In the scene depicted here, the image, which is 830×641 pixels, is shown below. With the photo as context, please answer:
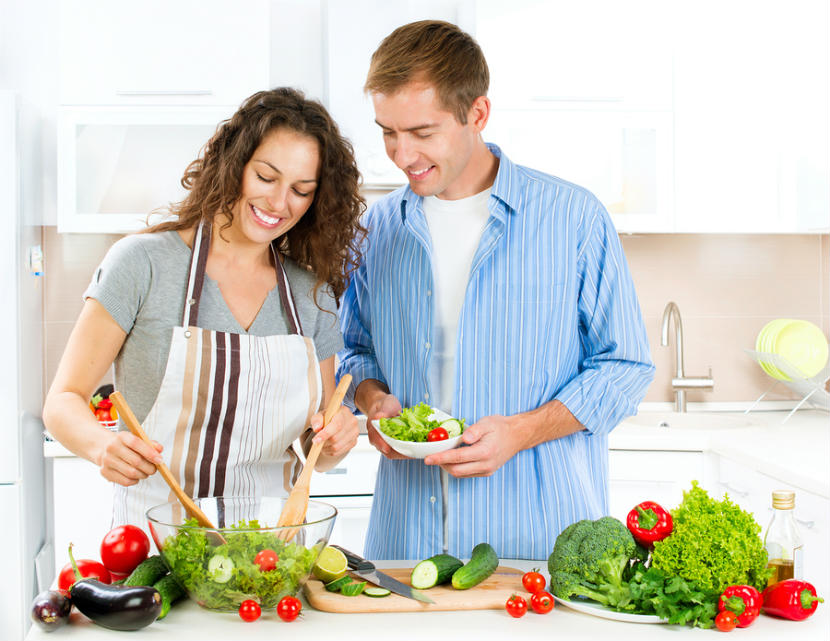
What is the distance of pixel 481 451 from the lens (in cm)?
152

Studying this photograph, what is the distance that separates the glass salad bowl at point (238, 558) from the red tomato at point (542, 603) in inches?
12.4

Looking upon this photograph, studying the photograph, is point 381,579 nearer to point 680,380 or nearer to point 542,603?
point 542,603

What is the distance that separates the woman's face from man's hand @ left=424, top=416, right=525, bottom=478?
53 cm

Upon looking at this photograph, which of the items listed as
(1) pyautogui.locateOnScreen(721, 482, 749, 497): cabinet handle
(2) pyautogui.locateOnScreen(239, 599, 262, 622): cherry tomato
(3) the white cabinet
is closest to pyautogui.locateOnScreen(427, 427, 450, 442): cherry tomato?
(2) pyautogui.locateOnScreen(239, 599, 262, 622): cherry tomato

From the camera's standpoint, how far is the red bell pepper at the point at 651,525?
1.22 metres

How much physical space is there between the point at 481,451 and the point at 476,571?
28 cm

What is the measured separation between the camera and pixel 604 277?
172cm

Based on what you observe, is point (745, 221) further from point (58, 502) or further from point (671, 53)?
point (58, 502)

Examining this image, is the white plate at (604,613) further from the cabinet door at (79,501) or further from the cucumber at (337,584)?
the cabinet door at (79,501)

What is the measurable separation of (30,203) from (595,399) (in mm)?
2189

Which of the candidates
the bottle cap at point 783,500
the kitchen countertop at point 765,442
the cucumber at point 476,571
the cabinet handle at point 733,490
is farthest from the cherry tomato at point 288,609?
the cabinet handle at point 733,490

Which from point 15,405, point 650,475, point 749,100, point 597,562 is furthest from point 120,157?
point 597,562

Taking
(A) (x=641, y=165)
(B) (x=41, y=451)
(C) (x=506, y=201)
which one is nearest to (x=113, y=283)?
(C) (x=506, y=201)

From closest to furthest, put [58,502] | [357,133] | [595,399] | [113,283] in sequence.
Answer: [113,283] < [595,399] < [58,502] < [357,133]
